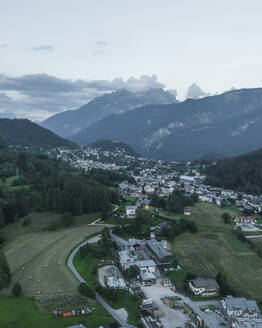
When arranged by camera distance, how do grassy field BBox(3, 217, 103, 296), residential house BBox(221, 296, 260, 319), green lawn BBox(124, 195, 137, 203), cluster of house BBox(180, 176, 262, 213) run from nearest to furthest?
residential house BBox(221, 296, 260, 319) → grassy field BBox(3, 217, 103, 296) → cluster of house BBox(180, 176, 262, 213) → green lawn BBox(124, 195, 137, 203)

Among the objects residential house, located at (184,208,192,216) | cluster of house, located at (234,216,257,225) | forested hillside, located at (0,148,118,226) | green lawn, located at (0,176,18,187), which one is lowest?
cluster of house, located at (234,216,257,225)

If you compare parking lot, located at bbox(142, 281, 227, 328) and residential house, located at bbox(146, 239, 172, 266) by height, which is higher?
residential house, located at bbox(146, 239, 172, 266)

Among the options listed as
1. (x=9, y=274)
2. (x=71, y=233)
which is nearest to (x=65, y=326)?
(x=9, y=274)

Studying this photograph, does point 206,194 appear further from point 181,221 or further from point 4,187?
point 4,187

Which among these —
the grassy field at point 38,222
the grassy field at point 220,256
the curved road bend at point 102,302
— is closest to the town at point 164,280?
the curved road bend at point 102,302

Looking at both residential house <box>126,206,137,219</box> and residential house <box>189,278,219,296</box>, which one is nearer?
residential house <box>189,278,219,296</box>

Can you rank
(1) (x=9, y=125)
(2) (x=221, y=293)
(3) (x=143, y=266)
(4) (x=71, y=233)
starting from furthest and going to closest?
(1) (x=9, y=125)
(4) (x=71, y=233)
(3) (x=143, y=266)
(2) (x=221, y=293)

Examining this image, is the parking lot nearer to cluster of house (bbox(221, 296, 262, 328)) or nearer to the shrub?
cluster of house (bbox(221, 296, 262, 328))

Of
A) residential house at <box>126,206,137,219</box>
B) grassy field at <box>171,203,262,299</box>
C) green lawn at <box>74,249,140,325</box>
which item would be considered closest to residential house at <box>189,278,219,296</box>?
grassy field at <box>171,203,262,299</box>
